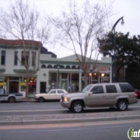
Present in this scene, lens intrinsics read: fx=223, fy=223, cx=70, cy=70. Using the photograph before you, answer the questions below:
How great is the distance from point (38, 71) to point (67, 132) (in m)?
22.0

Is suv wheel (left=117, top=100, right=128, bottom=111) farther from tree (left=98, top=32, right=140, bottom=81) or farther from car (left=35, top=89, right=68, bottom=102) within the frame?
tree (left=98, top=32, right=140, bottom=81)

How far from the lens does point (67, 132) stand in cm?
816

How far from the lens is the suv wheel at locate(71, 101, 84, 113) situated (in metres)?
13.5

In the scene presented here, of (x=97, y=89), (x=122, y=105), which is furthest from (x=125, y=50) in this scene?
(x=97, y=89)

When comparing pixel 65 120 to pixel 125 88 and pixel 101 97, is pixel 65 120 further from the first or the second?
pixel 125 88

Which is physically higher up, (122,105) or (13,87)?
(13,87)

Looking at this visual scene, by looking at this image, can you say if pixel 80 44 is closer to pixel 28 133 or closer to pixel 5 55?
pixel 5 55

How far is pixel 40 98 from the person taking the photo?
79.5ft

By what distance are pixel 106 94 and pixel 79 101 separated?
178 cm

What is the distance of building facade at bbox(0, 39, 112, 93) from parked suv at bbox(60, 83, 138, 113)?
1534 cm

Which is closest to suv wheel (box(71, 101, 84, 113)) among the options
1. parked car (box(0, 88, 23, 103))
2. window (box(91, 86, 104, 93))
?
window (box(91, 86, 104, 93))

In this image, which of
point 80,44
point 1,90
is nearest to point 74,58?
point 80,44

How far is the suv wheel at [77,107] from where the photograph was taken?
1351cm

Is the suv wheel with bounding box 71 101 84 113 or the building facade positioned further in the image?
the building facade
